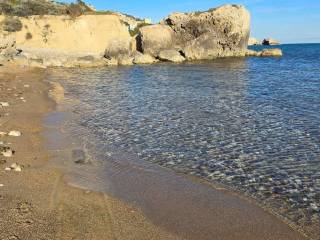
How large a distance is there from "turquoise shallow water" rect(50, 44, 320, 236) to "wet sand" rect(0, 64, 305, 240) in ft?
2.13

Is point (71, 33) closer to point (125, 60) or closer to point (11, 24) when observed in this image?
point (11, 24)

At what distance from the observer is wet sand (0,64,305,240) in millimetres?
6730

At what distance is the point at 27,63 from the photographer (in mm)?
43344

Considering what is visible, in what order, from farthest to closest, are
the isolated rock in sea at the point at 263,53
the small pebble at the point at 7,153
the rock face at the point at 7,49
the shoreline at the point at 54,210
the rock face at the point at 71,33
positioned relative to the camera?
the isolated rock in sea at the point at 263,53, the rock face at the point at 71,33, the rock face at the point at 7,49, the small pebble at the point at 7,153, the shoreline at the point at 54,210

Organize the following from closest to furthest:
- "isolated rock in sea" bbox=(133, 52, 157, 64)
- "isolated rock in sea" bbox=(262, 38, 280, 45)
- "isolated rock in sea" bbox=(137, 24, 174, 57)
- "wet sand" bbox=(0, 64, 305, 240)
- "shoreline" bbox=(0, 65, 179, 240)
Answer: "shoreline" bbox=(0, 65, 179, 240) → "wet sand" bbox=(0, 64, 305, 240) → "isolated rock in sea" bbox=(133, 52, 157, 64) → "isolated rock in sea" bbox=(137, 24, 174, 57) → "isolated rock in sea" bbox=(262, 38, 280, 45)

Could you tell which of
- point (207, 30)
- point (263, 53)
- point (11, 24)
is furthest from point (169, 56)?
point (263, 53)

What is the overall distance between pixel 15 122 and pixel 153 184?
7888 mm

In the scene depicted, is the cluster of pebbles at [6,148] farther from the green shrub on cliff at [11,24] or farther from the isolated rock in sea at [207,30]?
the isolated rock in sea at [207,30]

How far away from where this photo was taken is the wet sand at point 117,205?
673cm

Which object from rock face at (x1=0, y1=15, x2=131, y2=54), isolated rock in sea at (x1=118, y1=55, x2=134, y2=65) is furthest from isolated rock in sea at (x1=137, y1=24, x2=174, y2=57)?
isolated rock in sea at (x1=118, y1=55, x2=134, y2=65)

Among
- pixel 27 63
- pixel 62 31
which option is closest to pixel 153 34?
pixel 62 31

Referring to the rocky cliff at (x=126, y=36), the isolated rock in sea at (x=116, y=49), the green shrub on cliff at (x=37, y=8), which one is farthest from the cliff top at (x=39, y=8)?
the isolated rock in sea at (x=116, y=49)

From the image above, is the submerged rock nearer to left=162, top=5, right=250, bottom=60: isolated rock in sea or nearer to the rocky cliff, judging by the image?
the rocky cliff

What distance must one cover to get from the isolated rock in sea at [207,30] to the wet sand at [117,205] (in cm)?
5113
